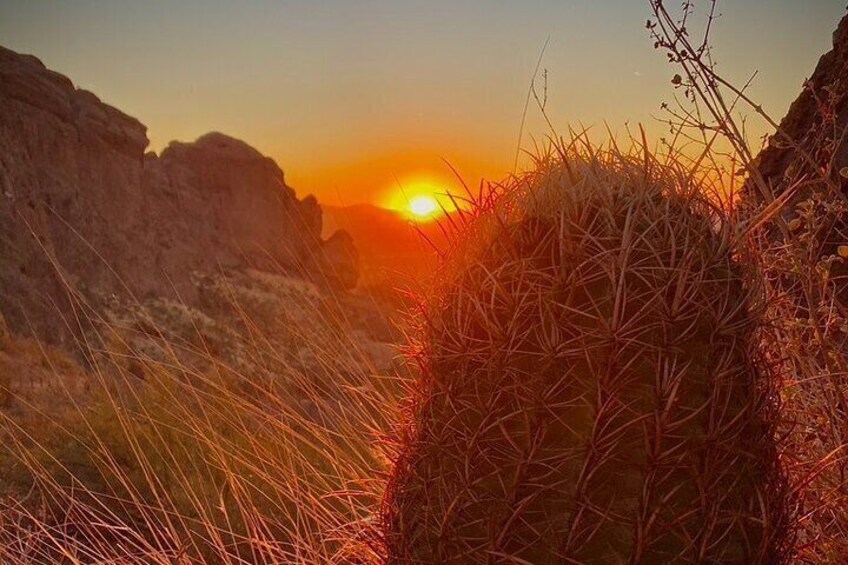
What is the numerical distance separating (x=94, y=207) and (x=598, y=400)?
68.6 feet

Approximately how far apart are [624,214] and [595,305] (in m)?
0.26

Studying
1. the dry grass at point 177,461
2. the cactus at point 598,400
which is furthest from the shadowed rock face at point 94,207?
the cactus at point 598,400

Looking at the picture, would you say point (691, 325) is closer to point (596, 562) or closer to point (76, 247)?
point (596, 562)

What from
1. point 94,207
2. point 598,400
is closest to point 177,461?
point 598,400

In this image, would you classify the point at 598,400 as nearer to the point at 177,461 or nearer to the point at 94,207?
the point at 177,461

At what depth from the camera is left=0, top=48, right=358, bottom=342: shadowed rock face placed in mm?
16281

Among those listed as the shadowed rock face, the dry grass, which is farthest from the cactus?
the shadowed rock face

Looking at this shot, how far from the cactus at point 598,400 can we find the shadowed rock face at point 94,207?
12.2 m

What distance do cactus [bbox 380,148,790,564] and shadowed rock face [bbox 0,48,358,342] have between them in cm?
1217

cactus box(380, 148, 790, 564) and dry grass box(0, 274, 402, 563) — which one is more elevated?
cactus box(380, 148, 790, 564)

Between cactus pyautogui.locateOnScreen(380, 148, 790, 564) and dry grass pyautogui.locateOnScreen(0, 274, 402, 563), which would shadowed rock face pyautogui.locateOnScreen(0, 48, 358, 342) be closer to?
dry grass pyautogui.locateOnScreen(0, 274, 402, 563)

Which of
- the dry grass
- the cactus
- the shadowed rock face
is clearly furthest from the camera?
the shadowed rock face

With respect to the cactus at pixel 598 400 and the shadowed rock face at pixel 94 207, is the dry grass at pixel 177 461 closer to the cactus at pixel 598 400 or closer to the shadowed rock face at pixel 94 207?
the cactus at pixel 598 400

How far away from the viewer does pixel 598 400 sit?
1665mm
